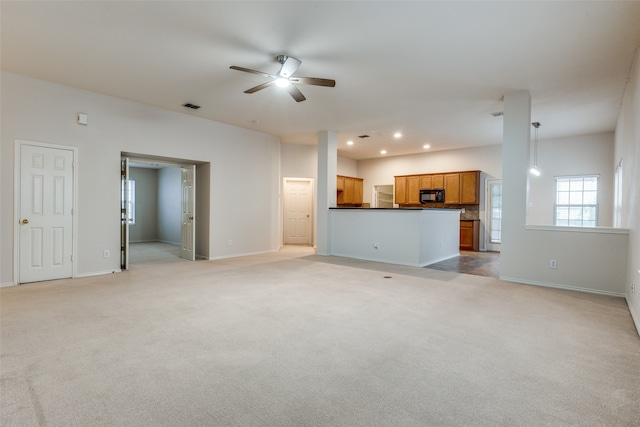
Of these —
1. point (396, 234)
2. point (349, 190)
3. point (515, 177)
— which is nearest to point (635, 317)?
point (515, 177)

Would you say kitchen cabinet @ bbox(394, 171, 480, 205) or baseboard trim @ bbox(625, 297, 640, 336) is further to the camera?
kitchen cabinet @ bbox(394, 171, 480, 205)

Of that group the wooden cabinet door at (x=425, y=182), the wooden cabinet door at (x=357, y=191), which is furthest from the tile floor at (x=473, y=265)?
the wooden cabinet door at (x=357, y=191)

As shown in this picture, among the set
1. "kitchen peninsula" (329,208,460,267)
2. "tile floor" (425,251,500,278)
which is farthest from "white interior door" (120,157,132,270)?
"tile floor" (425,251,500,278)

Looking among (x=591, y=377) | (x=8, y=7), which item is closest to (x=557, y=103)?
(x=591, y=377)

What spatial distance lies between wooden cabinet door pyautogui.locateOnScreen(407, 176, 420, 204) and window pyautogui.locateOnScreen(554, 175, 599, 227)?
11.3ft

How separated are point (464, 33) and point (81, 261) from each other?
624 centimetres

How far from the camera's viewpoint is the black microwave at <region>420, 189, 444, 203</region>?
9094mm

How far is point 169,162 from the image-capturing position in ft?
21.7

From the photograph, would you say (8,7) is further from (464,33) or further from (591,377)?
(591,377)

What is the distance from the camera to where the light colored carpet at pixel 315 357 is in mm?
1735

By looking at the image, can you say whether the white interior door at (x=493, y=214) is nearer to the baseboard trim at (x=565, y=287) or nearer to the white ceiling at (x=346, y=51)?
the white ceiling at (x=346, y=51)

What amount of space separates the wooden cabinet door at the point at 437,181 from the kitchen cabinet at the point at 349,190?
8.42 feet

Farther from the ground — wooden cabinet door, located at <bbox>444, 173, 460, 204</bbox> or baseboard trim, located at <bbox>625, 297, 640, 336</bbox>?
wooden cabinet door, located at <bbox>444, 173, 460, 204</bbox>

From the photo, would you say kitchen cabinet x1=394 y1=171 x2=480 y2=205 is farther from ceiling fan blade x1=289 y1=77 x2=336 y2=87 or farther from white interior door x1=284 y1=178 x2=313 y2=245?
ceiling fan blade x1=289 y1=77 x2=336 y2=87
